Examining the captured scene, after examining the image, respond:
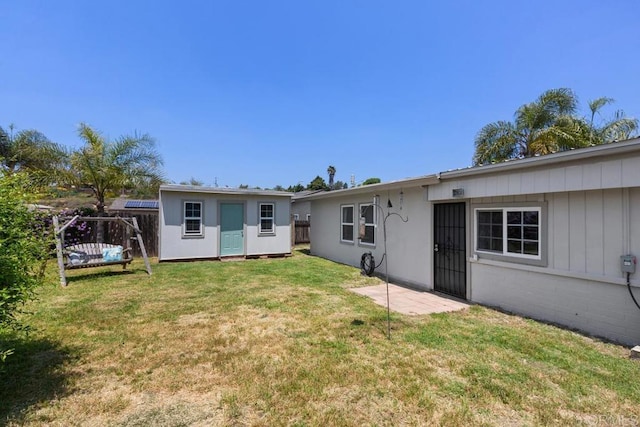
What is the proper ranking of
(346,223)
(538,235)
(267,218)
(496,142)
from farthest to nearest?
(496,142), (267,218), (346,223), (538,235)

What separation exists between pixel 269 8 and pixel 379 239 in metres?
7.52

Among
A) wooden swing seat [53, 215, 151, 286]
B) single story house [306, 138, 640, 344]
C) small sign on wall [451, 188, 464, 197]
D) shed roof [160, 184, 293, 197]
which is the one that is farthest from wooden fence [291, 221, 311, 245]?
small sign on wall [451, 188, 464, 197]

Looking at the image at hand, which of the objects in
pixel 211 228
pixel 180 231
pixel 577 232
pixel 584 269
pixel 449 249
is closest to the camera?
pixel 584 269

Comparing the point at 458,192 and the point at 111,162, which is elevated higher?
the point at 111,162

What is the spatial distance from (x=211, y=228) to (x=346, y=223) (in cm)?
518

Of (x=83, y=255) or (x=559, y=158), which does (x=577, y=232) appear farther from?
(x=83, y=255)

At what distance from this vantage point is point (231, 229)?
39.5ft

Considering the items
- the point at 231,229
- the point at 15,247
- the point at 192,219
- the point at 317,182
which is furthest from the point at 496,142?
the point at 317,182

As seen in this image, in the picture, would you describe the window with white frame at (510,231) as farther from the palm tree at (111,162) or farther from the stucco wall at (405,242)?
the palm tree at (111,162)

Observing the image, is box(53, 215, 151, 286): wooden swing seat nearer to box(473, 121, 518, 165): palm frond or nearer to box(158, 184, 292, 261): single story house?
box(158, 184, 292, 261): single story house

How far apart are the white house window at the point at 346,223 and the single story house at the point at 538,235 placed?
9.25 feet

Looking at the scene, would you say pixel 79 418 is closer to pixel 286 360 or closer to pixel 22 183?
pixel 286 360

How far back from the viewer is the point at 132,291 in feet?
22.1

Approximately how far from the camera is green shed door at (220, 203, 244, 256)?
468 inches
